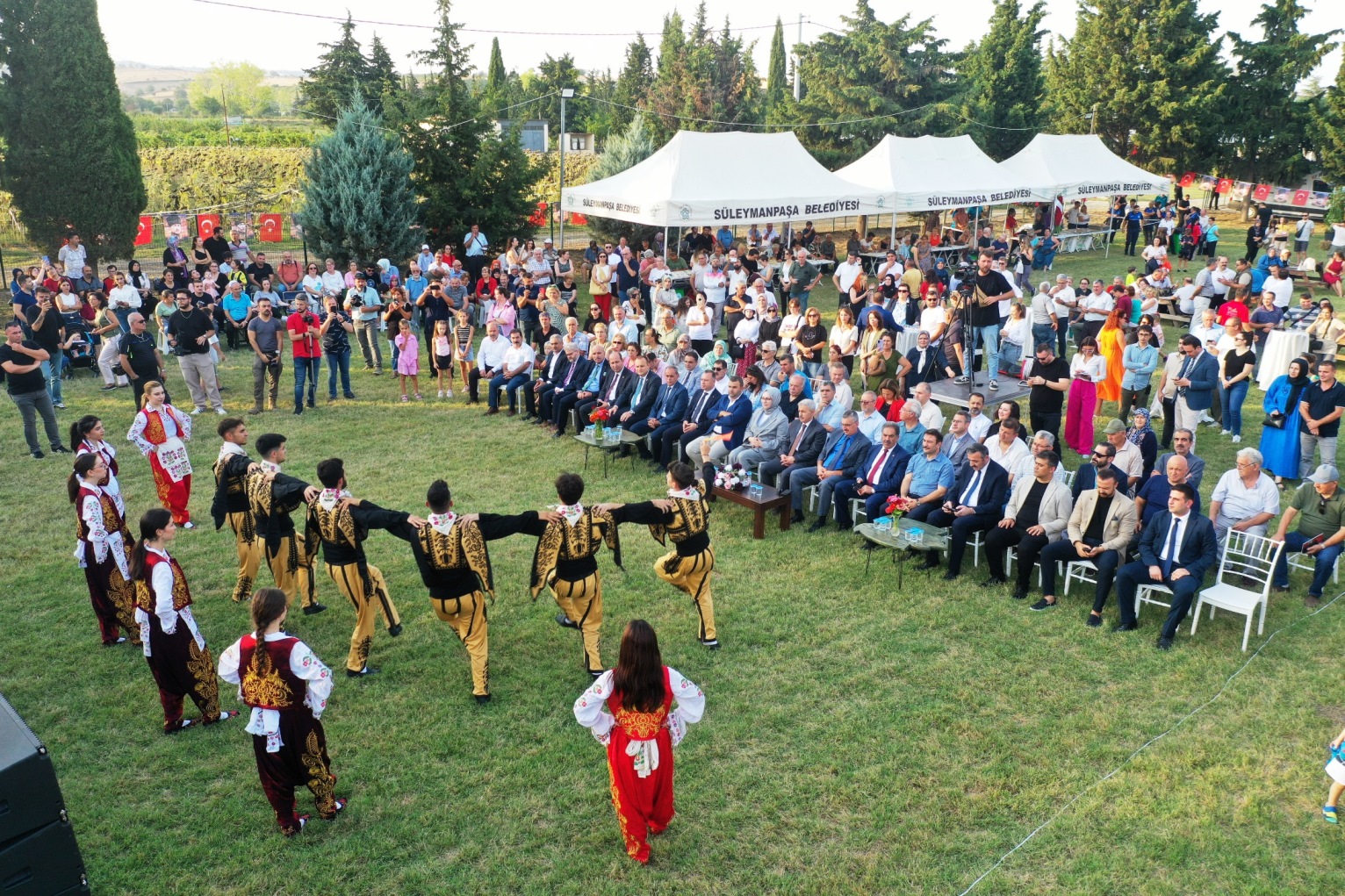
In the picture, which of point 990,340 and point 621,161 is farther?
point 621,161

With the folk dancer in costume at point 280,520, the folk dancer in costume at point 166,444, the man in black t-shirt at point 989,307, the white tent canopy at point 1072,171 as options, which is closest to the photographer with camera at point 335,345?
the folk dancer in costume at point 166,444

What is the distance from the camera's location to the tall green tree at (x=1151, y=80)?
37.1m

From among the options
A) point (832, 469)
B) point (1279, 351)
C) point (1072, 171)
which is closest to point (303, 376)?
point (832, 469)

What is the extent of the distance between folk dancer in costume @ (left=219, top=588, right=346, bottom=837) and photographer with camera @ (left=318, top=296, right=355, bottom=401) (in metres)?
9.39

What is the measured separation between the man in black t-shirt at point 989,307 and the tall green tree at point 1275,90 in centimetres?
3132

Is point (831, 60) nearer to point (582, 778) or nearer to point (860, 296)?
point (860, 296)

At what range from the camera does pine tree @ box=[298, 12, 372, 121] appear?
116ft

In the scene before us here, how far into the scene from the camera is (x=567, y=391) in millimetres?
12727

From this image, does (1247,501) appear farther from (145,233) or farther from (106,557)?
(145,233)

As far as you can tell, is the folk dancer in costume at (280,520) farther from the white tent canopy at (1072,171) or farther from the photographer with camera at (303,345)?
the white tent canopy at (1072,171)

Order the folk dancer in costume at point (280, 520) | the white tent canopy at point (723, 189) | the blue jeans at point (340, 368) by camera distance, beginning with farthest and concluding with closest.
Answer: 1. the white tent canopy at point (723, 189)
2. the blue jeans at point (340, 368)
3. the folk dancer in costume at point (280, 520)

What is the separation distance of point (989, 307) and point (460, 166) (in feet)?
45.3

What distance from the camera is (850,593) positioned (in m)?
8.27

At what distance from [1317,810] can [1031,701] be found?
1.69 m
